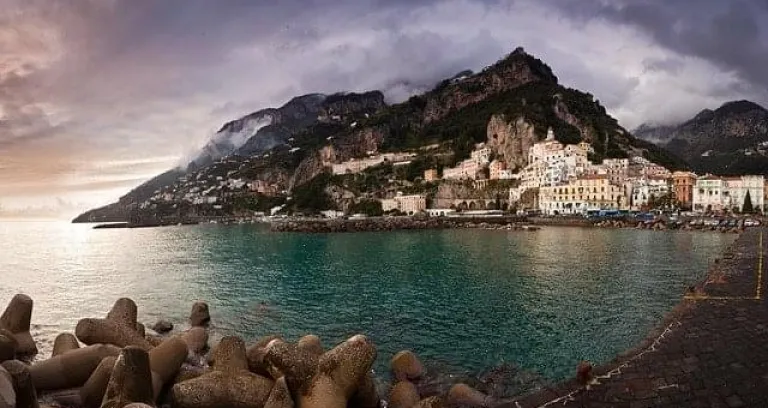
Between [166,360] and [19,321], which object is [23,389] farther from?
[19,321]

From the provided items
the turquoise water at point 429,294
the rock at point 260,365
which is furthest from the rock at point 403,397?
the turquoise water at point 429,294

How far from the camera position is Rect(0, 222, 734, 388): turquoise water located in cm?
1927

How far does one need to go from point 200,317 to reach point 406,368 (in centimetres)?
1375

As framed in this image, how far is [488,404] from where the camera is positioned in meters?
12.8

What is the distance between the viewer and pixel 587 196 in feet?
398

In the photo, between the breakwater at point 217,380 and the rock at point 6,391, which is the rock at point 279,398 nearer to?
the breakwater at point 217,380

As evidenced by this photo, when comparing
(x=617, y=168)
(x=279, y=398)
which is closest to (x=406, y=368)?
(x=279, y=398)

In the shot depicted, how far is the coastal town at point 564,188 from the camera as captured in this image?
11281 cm

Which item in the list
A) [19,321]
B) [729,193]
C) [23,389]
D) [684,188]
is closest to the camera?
[23,389]

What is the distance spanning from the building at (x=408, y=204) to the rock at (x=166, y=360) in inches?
5645

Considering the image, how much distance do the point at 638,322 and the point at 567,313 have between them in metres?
3.12

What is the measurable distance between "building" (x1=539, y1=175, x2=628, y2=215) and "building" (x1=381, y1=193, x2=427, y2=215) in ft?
140

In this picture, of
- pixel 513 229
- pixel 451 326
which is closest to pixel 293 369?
pixel 451 326

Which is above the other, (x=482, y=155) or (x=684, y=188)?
(x=482, y=155)
